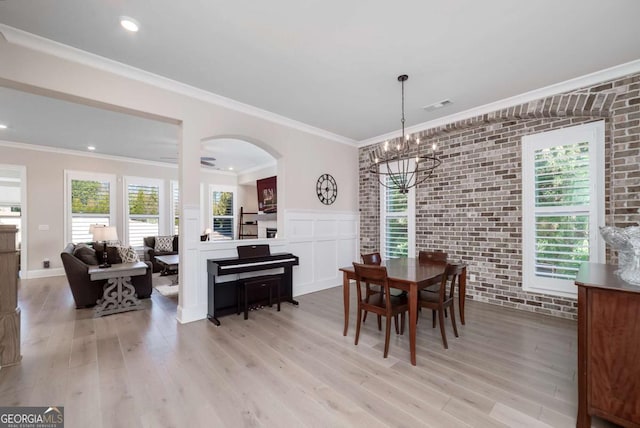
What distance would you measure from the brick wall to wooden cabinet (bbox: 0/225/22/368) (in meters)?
5.23

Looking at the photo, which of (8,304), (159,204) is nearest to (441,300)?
(8,304)

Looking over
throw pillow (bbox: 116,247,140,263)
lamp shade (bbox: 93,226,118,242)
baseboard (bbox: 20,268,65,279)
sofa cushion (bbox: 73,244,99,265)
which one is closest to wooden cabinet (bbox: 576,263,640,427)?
throw pillow (bbox: 116,247,140,263)

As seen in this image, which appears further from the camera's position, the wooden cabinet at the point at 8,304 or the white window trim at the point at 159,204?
the white window trim at the point at 159,204

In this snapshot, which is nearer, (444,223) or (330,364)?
(330,364)

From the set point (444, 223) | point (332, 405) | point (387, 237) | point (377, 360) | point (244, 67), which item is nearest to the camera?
point (332, 405)

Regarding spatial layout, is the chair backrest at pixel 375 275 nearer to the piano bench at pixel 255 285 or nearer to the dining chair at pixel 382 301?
the dining chair at pixel 382 301

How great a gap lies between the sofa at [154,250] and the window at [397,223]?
529cm

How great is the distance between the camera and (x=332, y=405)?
1.92 m

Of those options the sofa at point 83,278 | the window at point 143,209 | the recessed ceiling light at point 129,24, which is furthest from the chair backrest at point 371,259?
the window at point 143,209

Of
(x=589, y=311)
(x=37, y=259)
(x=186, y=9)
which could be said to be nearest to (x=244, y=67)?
(x=186, y=9)

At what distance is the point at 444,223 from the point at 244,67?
3.82 meters

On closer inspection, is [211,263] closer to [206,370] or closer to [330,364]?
[206,370]

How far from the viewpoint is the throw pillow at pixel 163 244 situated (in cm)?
689

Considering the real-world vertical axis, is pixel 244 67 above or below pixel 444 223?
above
